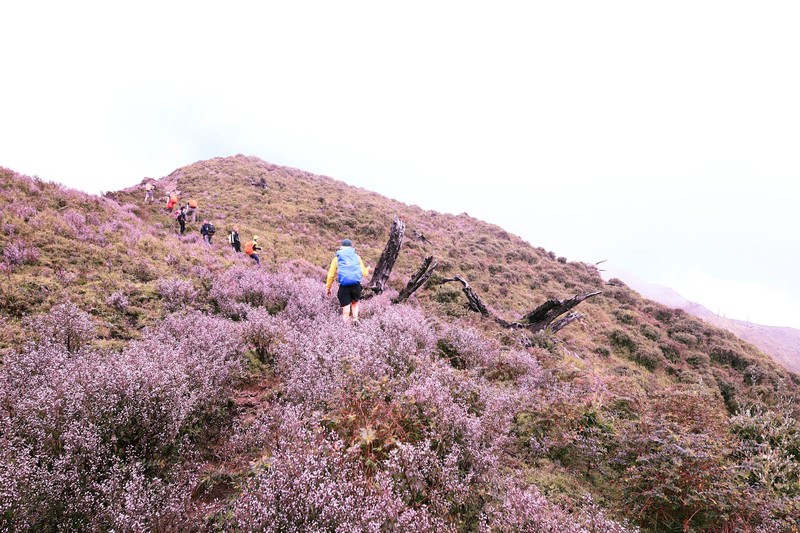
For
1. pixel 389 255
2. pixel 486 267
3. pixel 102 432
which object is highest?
pixel 486 267

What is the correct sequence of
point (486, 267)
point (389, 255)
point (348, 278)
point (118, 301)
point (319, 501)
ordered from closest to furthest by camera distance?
point (319, 501)
point (118, 301)
point (348, 278)
point (389, 255)
point (486, 267)

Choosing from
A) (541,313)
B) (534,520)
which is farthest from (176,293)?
(541,313)

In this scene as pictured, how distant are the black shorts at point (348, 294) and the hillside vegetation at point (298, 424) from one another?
0.60m

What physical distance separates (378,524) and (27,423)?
3334 millimetres

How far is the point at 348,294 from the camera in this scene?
8.52m

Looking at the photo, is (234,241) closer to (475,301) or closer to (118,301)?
(118,301)

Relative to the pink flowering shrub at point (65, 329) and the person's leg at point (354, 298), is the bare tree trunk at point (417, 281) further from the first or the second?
the pink flowering shrub at point (65, 329)

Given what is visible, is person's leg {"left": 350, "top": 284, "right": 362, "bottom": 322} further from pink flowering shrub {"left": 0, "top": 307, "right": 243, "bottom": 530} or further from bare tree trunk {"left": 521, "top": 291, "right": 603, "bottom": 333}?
bare tree trunk {"left": 521, "top": 291, "right": 603, "bottom": 333}

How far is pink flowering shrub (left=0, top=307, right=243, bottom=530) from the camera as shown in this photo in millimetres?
2498

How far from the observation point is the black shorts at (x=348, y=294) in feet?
27.7

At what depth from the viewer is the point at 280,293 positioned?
9.15m

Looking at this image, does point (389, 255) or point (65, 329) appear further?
point (389, 255)

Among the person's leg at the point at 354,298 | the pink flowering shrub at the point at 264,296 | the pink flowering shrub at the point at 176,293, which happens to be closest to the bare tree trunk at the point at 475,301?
the person's leg at the point at 354,298

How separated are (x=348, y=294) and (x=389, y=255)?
184 inches
